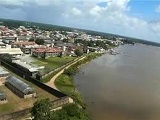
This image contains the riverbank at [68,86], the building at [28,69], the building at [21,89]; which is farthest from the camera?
the building at [28,69]

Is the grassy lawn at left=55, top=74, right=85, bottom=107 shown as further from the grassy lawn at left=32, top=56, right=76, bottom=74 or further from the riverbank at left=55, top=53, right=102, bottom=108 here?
the grassy lawn at left=32, top=56, right=76, bottom=74

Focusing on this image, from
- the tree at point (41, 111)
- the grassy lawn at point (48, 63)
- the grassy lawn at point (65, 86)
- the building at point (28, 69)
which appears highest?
the tree at point (41, 111)

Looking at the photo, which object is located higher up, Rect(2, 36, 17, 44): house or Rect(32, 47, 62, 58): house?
Rect(32, 47, 62, 58): house

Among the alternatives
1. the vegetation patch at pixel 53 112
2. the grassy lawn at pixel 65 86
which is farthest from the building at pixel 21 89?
the grassy lawn at pixel 65 86

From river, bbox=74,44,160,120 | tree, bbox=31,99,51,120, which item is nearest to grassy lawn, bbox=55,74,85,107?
river, bbox=74,44,160,120

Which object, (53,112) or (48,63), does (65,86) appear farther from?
(48,63)

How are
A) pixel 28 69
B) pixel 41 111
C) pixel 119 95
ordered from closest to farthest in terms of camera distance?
1. pixel 41 111
2. pixel 119 95
3. pixel 28 69

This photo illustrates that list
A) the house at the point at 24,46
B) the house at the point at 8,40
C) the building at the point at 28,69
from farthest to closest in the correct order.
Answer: the house at the point at 8,40
the house at the point at 24,46
the building at the point at 28,69

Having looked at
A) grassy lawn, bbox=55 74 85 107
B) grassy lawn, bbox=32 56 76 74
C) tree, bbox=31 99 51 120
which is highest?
tree, bbox=31 99 51 120

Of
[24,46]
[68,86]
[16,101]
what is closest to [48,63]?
[68,86]

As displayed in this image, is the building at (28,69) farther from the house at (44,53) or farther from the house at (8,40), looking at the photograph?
the house at (8,40)

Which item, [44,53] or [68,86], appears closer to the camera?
[68,86]

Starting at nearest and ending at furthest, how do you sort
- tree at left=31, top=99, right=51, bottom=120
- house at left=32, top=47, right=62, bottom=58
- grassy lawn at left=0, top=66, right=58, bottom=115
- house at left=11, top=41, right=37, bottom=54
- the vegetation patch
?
tree at left=31, top=99, right=51, bottom=120
the vegetation patch
grassy lawn at left=0, top=66, right=58, bottom=115
house at left=32, top=47, right=62, bottom=58
house at left=11, top=41, right=37, bottom=54
